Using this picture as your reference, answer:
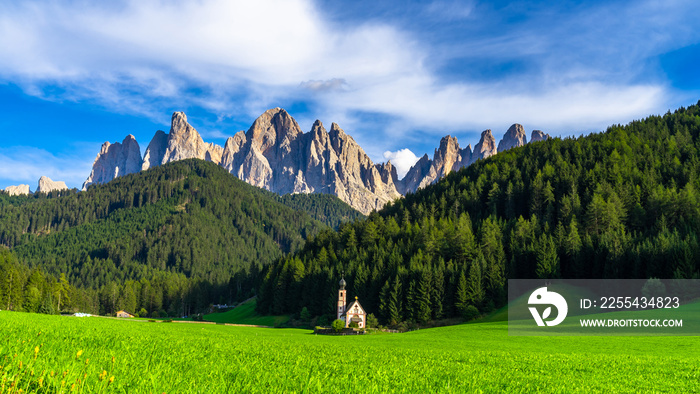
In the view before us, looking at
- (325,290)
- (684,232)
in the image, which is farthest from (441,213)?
(684,232)

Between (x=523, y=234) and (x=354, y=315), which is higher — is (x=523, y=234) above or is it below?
above

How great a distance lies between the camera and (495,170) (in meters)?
145
